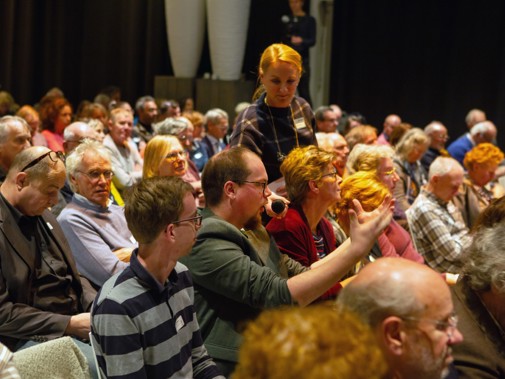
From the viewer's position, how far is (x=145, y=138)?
7.07 meters

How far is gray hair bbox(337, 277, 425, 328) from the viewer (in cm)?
157

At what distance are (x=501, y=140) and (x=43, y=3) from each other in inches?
241

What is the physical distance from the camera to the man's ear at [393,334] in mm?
1563

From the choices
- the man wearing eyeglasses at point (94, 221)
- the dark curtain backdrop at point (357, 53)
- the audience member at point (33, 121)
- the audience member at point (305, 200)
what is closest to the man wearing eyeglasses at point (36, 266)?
the man wearing eyeglasses at point (94, 221)

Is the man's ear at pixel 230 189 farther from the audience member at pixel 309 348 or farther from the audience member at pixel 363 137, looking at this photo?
the audience member at pixel 363 137

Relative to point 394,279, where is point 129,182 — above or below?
below

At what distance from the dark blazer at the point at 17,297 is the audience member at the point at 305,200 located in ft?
2.81

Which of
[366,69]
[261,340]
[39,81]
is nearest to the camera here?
[261,340]

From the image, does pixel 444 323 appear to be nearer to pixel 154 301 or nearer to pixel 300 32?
pixel 154 301

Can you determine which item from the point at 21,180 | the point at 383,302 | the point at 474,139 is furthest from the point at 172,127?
the point at 383,302

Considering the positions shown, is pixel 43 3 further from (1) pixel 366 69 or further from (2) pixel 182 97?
(1) pixel 366 69

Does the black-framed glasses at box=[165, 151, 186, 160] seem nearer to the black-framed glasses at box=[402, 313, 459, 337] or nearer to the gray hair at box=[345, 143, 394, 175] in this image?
the gray hair at box=[345, 143, 394, 175]

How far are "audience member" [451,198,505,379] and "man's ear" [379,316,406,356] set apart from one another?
0.48 metres

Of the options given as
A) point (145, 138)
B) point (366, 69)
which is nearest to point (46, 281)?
point (145, 138)
